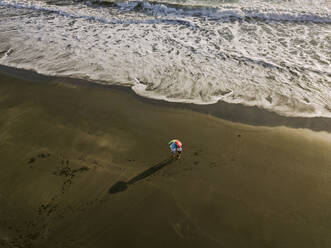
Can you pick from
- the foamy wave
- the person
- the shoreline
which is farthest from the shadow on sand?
the foamy wave

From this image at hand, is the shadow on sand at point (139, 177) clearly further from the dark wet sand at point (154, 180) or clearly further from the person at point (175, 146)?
the person at point (175, 146)

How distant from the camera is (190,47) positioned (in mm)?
11375

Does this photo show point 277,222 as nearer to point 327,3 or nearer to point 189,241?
point 189,241

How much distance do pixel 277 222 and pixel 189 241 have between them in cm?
202

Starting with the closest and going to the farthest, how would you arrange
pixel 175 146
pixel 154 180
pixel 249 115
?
1. pixel 154 180
2. pixel 175 146
3. pixel 249 115

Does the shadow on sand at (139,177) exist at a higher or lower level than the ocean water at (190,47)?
lower

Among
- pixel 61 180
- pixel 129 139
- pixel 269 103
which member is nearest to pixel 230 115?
pixel 269 103

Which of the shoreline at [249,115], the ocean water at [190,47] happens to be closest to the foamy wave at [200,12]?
the ocean water at [190,47]

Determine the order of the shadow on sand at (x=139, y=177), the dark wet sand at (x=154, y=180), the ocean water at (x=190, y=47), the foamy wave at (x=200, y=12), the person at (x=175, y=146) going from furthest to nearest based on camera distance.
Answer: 1. the foamy wave at (x=200, y=12)
2. the ocean water at (x=190, y=47)
3. the person at (x=175, y=146)
4. the shadow on sand at (x=139, y=177)
5. the dark wet sand at (x=154, y=180)

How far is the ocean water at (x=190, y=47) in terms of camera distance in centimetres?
834

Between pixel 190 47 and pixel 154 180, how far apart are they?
8354 mm

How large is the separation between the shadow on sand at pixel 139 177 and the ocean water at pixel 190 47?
2.89m

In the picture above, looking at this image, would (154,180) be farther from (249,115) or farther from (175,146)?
(249,115)

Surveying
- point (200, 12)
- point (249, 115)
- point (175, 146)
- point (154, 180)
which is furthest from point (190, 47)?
point (154, 180)
